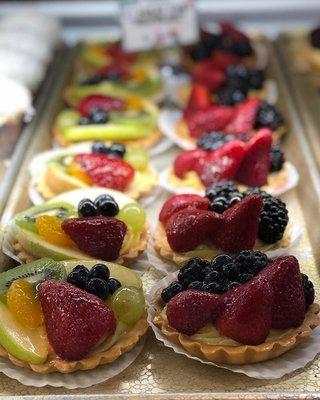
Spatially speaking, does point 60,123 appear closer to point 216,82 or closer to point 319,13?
point 216,82

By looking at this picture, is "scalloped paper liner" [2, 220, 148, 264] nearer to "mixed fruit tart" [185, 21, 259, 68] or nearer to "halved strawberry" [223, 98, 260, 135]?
"halved strawberry" [223, 98, 260, 135]

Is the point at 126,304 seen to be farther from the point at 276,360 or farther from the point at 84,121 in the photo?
the point at 84,121

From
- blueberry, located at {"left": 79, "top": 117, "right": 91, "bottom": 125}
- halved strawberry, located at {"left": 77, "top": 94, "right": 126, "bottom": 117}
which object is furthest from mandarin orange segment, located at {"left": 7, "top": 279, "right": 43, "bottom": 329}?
halved strawberry, located at {"left": 77, "top": 94, "right": 126, "bottom": 117}

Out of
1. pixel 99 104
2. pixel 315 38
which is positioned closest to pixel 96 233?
pixel 99 104

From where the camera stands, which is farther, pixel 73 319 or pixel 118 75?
pixel 118 75

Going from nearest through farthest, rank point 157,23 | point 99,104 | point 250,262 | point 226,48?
point 250,262, point 99,104, point 157,23, point 226,48

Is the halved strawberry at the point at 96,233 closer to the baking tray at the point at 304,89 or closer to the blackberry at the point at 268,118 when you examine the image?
the baking tray at the point at 304,89
